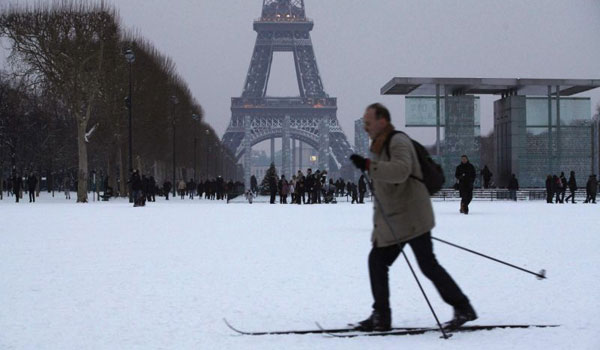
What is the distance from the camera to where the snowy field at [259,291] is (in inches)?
210

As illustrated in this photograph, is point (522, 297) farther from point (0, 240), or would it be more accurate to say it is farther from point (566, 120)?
point (566, 120)

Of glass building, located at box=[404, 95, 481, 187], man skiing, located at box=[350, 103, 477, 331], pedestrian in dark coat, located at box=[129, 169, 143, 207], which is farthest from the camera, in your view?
glass building, located at box=[404, 95, 481, 187]

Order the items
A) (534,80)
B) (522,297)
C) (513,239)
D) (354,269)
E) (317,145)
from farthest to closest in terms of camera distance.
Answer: (317,145) → (534,80) → (513,239) → (354,269) → (522,297)

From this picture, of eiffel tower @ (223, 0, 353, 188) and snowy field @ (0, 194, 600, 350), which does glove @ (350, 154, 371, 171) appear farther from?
eiffel tower @ (223, 0, 353, 188)

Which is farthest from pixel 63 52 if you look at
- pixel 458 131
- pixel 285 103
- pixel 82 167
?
pixel 285 103

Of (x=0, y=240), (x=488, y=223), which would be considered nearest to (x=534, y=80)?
(x=488, y=223)

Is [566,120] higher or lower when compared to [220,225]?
higher

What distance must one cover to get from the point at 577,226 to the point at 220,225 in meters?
7.29

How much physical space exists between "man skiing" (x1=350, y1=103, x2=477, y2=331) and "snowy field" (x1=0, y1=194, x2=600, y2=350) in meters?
0.21

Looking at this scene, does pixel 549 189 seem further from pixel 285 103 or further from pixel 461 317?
pixel 285 103

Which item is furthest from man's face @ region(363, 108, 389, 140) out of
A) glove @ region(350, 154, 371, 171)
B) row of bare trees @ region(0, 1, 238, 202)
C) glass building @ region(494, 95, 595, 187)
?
glass building @ region(494, 95, 595, 187)

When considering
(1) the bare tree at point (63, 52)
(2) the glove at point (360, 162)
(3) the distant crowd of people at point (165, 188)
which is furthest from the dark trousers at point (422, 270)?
(1) the bare tree at point (63, 52)

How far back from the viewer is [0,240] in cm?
1366

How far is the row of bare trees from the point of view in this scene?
3647 centimetres
